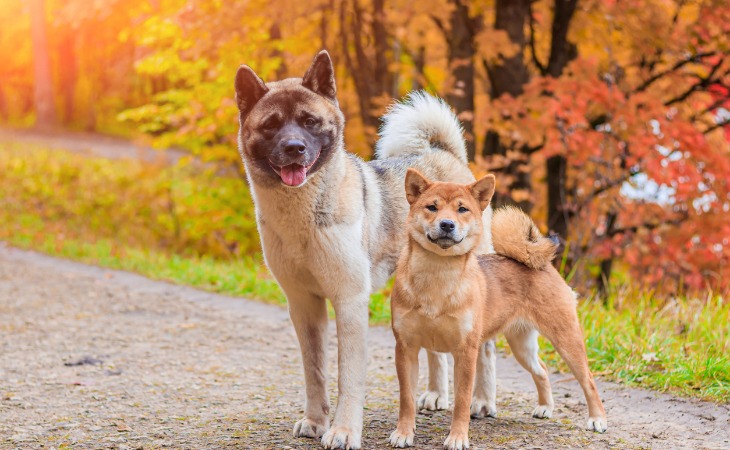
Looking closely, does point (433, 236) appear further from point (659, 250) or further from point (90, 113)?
point (90, 113)

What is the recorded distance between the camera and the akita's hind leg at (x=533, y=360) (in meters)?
4.50

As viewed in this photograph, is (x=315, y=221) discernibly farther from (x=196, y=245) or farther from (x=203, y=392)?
(x=196, y=245)

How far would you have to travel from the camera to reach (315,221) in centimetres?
397

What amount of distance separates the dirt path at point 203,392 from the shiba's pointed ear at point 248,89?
5.72 feet

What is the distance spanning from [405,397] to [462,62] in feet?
20.7

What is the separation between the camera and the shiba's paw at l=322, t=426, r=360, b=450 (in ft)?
12.7

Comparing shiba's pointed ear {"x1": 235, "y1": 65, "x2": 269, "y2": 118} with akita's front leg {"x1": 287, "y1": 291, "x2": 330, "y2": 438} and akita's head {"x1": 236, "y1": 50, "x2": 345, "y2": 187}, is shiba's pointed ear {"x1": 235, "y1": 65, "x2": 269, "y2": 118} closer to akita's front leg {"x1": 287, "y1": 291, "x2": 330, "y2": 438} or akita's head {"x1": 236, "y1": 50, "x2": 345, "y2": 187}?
akita's head {"x1": 236, "y1": 50, "x2": 345, "y2": 187}

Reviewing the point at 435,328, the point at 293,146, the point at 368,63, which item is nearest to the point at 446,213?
the point at 435,328

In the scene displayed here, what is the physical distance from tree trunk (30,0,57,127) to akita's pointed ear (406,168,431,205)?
23.1 meters

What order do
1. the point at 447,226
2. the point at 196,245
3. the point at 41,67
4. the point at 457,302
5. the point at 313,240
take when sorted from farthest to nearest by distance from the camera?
the point at 41,67 < the point at 196,245 < the point at 313,240 < the point at 457,302 < the point at 447,226

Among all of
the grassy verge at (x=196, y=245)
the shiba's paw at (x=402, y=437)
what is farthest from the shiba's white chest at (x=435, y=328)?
the grassy verge at (x=196, y=245)

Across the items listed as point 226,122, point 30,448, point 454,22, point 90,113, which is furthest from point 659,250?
point 90,113

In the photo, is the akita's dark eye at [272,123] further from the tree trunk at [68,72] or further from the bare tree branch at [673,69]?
the tree trunk at [68,72]

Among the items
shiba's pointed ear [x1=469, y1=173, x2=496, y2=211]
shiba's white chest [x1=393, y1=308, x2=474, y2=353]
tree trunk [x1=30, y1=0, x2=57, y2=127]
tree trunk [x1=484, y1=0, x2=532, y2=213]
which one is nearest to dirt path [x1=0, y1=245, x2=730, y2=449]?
shiba's white chest [x1=393, y1=308, x2=474, y2=353]
